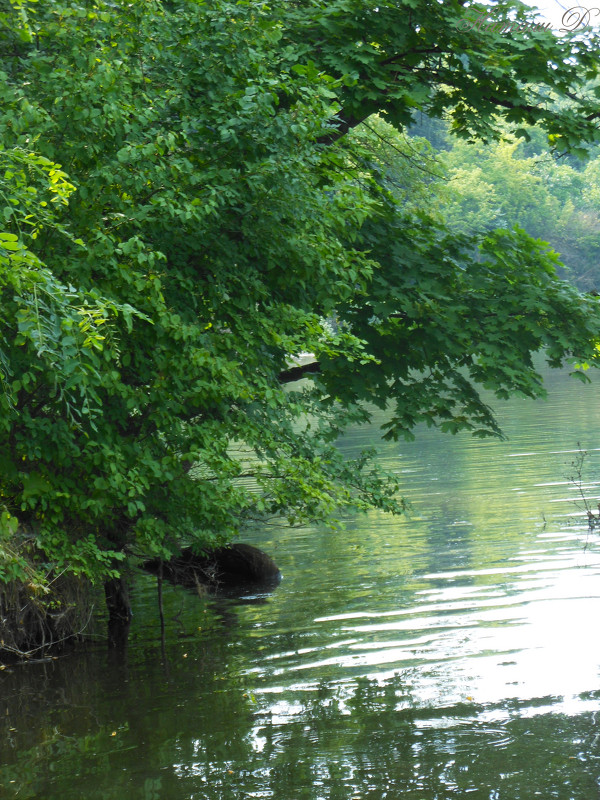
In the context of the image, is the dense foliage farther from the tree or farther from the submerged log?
the tree

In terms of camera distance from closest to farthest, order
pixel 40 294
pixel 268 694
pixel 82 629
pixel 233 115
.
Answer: pixel 40 294 < pixel 233 115 < pixel 268 694 < pixel 82 629

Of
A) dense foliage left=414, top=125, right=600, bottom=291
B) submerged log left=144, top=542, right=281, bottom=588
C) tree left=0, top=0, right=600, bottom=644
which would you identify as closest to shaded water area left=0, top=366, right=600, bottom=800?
submerged log left=144, top=542, right=281, bottom=588

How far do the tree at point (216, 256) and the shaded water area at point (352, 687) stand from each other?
136cm

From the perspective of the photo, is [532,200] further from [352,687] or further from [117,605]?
[352,687]

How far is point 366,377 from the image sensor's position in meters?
11.9

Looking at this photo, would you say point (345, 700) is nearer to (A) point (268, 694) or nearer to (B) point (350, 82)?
(A) point (268, 694)

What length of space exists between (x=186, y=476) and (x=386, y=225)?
4188 mm

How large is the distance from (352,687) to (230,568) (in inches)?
231

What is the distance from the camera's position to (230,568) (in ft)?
49.6

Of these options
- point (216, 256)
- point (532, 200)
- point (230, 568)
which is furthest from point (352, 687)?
point (532, 200)

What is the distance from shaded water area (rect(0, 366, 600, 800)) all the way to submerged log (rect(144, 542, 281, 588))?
322 mm

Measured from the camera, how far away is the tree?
26.2ft

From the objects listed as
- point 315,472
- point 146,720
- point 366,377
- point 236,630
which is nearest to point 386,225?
point 366,377

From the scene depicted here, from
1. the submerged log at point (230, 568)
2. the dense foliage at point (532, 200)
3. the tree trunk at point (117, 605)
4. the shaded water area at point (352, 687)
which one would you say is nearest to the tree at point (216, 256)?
the shaded water area at point (352, 687)
